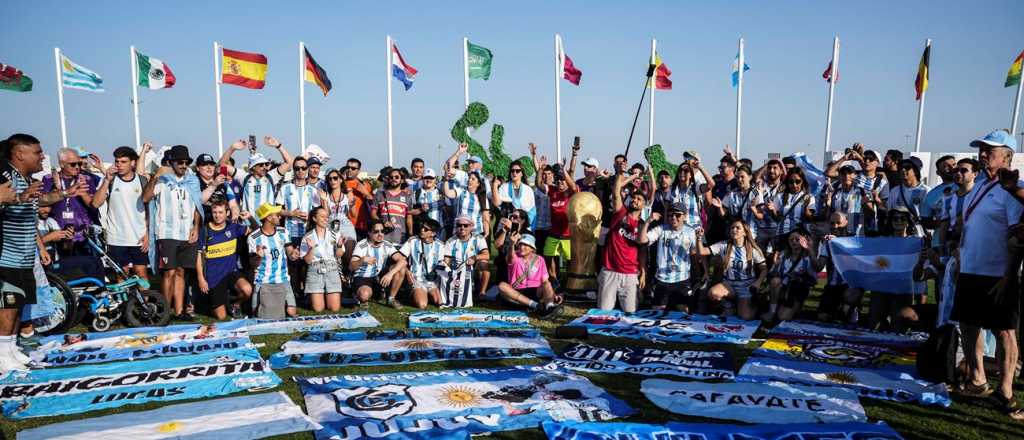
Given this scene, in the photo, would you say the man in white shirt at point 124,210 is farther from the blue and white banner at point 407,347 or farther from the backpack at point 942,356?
the backpack at point 942,356

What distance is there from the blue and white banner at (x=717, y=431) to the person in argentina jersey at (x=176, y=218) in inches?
228

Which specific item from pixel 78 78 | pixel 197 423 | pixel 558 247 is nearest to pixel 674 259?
pixel 558 247

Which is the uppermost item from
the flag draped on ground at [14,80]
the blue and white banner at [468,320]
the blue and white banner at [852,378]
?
the flag draped on ground at [14,80]

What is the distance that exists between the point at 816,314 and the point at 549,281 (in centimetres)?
345

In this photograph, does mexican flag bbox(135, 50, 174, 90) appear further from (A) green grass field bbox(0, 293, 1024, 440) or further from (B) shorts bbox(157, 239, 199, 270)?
(A) green grass field bbox(0, 293, 1024, 440)

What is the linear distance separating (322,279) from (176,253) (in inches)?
70.3

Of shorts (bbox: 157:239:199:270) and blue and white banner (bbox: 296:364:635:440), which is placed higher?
shorts (bbox: 157:239:199:270)

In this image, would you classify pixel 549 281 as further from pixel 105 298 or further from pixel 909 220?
pixel 105 298

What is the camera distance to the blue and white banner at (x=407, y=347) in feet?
19.6

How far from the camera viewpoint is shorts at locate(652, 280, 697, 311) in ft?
28.0

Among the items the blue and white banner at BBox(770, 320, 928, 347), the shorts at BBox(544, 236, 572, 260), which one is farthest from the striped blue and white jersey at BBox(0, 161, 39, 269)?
the blue and white banner at BBox(770, 320, 928, 347)

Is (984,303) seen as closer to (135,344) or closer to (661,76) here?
(135,344)

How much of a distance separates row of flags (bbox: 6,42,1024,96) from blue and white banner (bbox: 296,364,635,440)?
1216 centimetres

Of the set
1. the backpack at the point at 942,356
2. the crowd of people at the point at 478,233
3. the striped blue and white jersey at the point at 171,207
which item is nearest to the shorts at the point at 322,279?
the crowd of people at the point at 478,233
